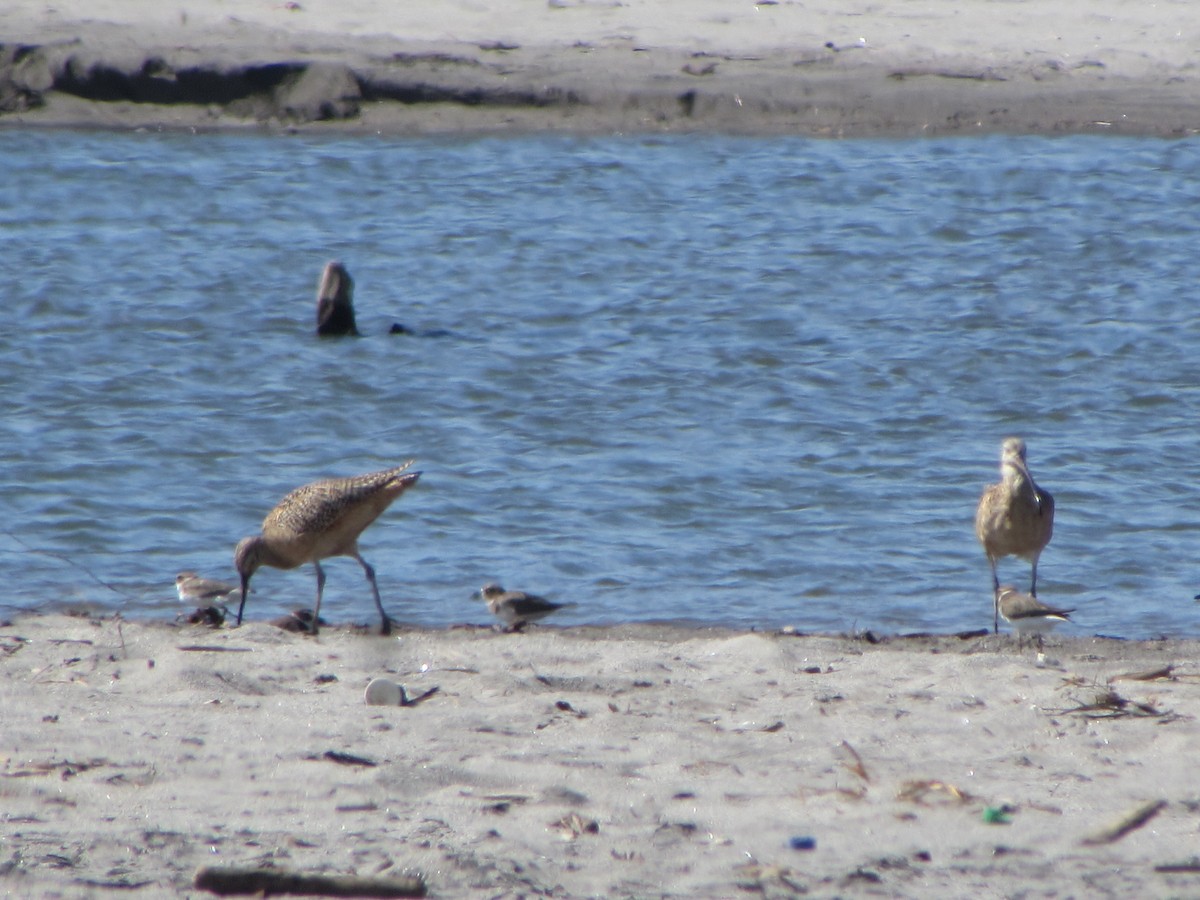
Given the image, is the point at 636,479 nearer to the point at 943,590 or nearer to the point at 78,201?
the point at 943,590

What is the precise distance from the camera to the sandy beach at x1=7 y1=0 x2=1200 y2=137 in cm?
2022

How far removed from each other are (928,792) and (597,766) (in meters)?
1.00

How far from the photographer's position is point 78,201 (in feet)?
63.1

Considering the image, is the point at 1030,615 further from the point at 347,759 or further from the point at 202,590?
the point at 202,590

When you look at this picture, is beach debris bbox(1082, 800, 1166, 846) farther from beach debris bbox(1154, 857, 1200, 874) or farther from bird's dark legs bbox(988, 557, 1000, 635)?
bird's dark legs bbox(988, 557, 1000, 635)

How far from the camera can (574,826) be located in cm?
486

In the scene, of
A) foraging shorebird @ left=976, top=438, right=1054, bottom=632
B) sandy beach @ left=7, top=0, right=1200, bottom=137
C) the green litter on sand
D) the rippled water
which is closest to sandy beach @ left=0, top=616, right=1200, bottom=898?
the green litter on sand

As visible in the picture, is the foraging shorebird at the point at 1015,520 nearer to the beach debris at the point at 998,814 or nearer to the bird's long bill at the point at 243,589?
the beach debris at the point at 998,814

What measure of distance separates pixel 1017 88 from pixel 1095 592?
12.9 meters

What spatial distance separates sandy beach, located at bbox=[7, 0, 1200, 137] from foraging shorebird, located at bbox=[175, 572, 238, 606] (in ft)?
42.1

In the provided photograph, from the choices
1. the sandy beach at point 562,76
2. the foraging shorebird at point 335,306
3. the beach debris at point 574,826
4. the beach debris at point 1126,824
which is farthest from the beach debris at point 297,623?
the sandy beach at point 562,76

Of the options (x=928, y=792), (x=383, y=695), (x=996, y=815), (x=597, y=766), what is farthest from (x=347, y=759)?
(x=996, y=815)

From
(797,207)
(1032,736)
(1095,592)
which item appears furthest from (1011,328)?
(1032,736)

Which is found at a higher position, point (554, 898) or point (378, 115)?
point (378, 115)
